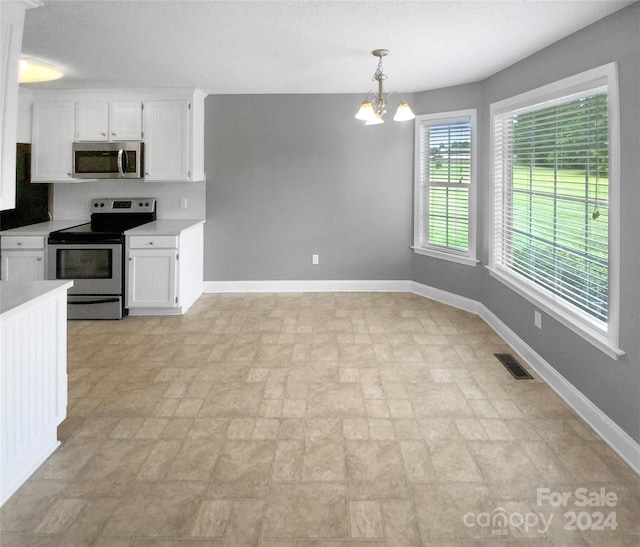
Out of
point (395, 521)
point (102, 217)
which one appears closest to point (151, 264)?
point (102, 217)

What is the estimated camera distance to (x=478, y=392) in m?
3.57

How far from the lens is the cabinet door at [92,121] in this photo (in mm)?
5715

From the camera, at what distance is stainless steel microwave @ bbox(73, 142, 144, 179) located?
568 cm

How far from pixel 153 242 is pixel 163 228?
30cm

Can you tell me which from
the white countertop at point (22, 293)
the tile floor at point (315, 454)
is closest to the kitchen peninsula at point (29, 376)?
the white countertop at point (22, 293)

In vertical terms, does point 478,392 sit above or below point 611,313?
below

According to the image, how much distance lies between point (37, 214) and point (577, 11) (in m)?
5.55

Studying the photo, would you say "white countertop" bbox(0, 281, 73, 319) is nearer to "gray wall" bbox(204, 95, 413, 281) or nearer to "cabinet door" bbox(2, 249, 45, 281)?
"cabinet door" bbox(2, 249, 45, 281)

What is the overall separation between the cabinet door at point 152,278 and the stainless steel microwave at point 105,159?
96 centimetres

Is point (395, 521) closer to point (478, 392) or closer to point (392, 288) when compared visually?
point (478, 392)

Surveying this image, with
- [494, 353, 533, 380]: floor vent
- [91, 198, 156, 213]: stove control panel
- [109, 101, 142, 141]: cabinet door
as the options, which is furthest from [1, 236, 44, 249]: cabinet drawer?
[494, 353, 533, 380]: floor vent

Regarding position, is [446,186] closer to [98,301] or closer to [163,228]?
[163,228]

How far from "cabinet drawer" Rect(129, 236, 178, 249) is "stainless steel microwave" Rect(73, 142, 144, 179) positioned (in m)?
0.80

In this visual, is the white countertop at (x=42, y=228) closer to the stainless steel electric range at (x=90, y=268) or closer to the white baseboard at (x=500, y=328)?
the stainless steel electric range at (x=90, y=268)
